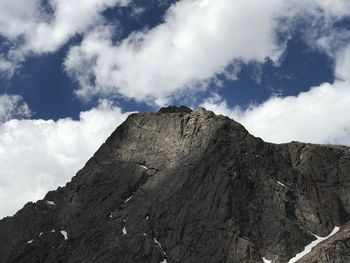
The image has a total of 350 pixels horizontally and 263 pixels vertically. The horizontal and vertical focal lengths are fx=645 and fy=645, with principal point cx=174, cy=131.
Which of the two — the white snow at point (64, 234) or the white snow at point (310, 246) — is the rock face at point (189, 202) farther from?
the white snow at point (310, 246)

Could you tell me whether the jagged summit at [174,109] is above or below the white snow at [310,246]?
above

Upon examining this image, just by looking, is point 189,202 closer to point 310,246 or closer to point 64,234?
point 310,246

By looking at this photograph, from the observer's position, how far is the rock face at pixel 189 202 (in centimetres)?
13750

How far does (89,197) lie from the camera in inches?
6407

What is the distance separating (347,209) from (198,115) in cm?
4539

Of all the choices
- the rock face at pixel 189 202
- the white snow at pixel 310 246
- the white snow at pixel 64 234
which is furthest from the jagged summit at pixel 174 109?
the white snow at pixel 310 246

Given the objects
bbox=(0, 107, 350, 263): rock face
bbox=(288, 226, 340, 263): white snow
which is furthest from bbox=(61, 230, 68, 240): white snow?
bbox=(288, 226, 340, 263): white snow

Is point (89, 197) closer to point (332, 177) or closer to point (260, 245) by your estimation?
point (260, 245)

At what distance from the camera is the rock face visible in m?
138

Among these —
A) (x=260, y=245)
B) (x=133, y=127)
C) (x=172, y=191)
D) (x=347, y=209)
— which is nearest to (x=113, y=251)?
(x=172, y=191)

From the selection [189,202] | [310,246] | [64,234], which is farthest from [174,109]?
[310,246]

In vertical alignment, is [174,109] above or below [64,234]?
above

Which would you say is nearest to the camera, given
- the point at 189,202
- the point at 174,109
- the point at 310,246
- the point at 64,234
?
the point at 310,246

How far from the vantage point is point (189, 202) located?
487 feet
